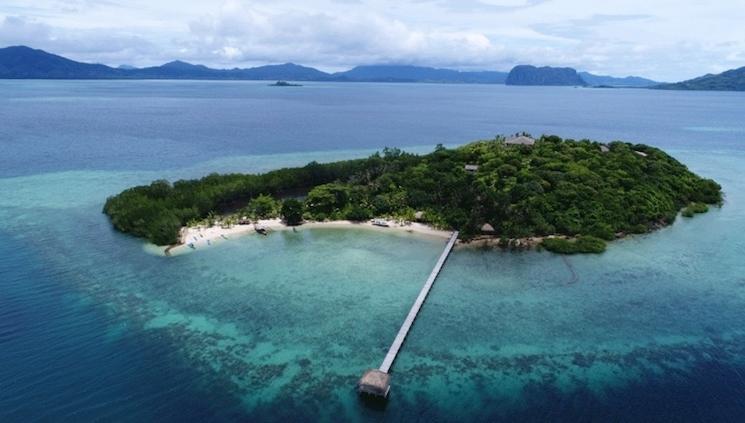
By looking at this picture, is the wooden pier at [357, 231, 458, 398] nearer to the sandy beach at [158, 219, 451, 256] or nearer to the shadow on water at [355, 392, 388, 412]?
the shadow on water at [355, 392, 388, 412]

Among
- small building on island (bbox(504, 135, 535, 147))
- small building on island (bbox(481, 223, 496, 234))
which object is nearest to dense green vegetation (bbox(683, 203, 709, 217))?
small building on island (bbox(504, 135, 535, 147))

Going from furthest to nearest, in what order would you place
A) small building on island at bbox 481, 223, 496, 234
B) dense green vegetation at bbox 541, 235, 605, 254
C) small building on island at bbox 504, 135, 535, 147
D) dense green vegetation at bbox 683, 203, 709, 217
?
small building on island at bbox 504, 135, 535, 147
dense green vegetation at bbox 683, 203, 709, 217
small building on island at bbox 481, 223, 496, 234
dense green vegetation at bbox 541, 235, 605, 254

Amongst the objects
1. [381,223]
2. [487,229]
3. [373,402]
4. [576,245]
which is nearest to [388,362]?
[373,402]

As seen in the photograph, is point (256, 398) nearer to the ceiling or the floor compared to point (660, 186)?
nearer to the floor

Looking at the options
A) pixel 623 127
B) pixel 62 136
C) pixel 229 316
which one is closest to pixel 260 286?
pixel 229 316

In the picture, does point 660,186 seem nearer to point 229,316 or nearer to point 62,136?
point 229,316

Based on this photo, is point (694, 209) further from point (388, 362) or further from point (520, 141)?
point (388, 362)
